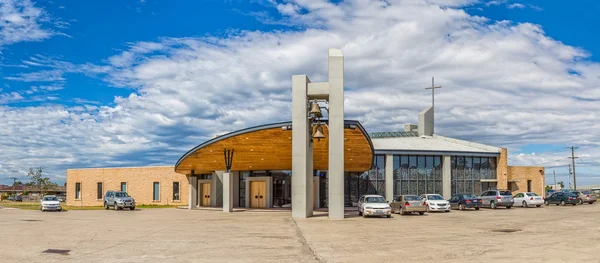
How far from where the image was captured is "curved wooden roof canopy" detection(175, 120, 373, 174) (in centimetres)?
3334

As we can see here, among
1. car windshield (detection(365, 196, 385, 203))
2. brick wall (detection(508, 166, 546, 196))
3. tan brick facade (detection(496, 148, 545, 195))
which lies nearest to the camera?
car windshield (detection(365, 196, 385, 203))

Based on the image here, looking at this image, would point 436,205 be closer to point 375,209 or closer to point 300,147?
point 375,209

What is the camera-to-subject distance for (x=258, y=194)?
51500 mm

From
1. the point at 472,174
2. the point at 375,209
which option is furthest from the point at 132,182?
the point at 375,209

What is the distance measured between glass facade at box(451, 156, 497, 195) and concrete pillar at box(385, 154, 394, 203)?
20.9ft

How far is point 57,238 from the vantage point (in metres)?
20.8

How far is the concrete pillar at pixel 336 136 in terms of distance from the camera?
1228 inches

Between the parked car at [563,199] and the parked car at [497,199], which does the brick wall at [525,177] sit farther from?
the parked car at [497,199]

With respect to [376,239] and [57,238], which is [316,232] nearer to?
[376,239]

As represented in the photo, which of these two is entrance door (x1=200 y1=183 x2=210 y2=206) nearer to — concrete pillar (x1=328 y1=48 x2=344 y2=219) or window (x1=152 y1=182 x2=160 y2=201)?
window (x1=152 y1=182 x2=160 y2=201)

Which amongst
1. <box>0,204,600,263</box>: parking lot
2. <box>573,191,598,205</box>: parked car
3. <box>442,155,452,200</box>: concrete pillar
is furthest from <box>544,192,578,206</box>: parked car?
<box>0,204,600,263</box>: parking lot

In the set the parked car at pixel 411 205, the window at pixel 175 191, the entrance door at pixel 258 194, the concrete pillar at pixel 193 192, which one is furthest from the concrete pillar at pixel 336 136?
the window at pixel 175 191

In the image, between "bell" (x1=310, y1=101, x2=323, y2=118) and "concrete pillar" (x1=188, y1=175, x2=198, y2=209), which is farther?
"concrete pillar" (x1=188, y1=175, x2=198, y2=209)

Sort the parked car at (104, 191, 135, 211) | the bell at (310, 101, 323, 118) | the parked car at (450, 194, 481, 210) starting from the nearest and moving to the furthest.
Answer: the bell at (310, 101, 323, 118) < the parked car at (450, 194, 481, 210) < the parked car at (104, 191, 135, 211)
